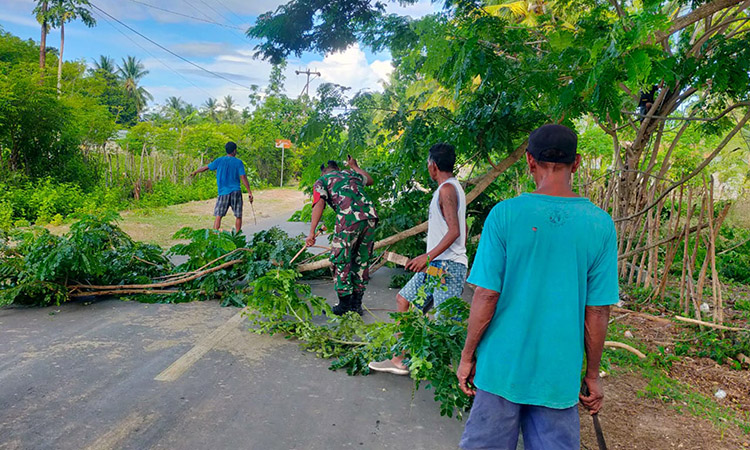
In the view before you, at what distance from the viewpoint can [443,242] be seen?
149 inches

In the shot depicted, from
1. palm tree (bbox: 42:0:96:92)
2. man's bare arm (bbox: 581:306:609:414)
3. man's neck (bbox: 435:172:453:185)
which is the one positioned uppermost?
palm tree (bbox: 42:0:96:92)

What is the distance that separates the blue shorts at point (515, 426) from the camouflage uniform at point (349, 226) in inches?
135

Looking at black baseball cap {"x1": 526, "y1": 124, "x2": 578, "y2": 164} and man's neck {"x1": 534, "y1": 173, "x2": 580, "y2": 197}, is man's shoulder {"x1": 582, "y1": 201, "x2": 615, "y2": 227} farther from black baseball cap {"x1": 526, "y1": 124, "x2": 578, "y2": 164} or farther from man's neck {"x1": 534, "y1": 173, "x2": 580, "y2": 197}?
black baseball cap {"x1": 526, "y1": 124, "x2": 578, "y2": 164}

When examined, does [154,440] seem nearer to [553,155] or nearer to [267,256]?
[553,155]

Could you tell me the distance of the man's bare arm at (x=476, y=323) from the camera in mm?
2061

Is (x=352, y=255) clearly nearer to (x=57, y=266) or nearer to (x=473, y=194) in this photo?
(x=473, y=194)

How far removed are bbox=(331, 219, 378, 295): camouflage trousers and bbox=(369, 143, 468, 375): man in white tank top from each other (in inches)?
59.4

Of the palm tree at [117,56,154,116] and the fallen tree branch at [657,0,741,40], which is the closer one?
the fallen tree branch at [657,0,741,40]

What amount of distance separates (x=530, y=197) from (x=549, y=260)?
261 mm

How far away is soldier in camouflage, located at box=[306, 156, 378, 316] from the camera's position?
5449 mm

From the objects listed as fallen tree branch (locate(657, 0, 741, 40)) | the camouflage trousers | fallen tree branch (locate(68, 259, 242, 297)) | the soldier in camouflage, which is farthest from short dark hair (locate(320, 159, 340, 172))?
fallen tree branch (locate(657, 0, 741, 40))

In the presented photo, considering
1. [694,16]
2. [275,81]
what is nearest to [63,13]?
[275,81]

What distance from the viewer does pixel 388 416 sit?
351cm

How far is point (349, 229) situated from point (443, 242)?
6.06ft
